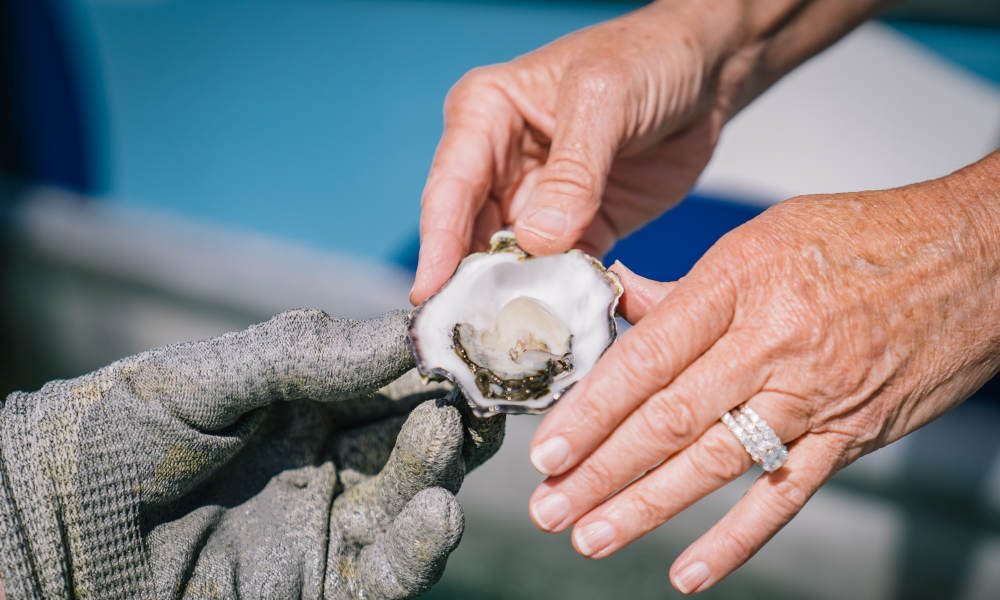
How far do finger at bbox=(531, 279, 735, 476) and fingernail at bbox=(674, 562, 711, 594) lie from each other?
0.25m

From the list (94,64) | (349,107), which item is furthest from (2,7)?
(349,107)

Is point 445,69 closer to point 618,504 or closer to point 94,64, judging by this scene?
point 94,64

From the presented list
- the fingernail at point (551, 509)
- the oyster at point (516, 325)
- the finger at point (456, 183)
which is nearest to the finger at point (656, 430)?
the fingernail at point (551, 509)

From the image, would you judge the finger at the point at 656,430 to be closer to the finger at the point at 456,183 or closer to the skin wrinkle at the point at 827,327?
the skin wrinkle at the point at 827,327

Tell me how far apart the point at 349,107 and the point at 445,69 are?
64 cm

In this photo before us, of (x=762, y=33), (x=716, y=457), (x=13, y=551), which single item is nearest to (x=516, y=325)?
(x=716, y=457)

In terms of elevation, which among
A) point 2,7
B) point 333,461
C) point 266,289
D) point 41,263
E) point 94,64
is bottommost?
point 333,461

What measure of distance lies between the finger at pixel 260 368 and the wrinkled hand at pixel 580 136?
0.75 ft

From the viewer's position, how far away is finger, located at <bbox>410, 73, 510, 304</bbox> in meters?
1.24

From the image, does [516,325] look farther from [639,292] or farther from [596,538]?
[596,538]

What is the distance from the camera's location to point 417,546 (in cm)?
98

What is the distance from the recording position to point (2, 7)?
3646 mm

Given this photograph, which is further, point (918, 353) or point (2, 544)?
point (918, 353)

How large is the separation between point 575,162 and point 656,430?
21.5 inches
